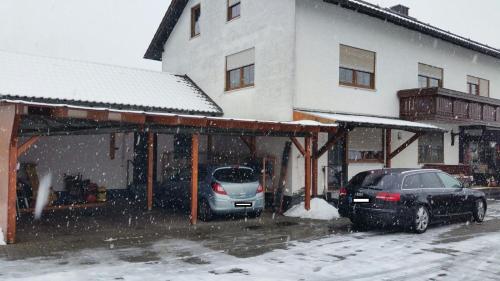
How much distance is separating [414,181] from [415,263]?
3.41 metres

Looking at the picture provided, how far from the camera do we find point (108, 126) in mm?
11977

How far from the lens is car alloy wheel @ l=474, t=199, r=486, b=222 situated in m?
12.4

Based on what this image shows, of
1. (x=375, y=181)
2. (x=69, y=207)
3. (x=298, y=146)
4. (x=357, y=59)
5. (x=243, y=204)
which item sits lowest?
(x=69, y=207)

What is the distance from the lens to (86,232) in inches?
426

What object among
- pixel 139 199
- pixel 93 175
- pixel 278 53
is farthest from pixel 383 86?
pixel 93 175

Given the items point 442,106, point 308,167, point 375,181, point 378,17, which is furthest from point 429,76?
point 375,181

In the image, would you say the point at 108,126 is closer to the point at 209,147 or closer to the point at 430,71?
the point at 209,147

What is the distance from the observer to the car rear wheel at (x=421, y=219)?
1055 centimetres

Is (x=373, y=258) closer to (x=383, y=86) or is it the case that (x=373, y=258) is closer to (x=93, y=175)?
(x=383, y=86)

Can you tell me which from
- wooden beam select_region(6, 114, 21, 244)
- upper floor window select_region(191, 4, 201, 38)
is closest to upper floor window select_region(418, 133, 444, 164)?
upper floor window select_region(191, 4, 201, 38)

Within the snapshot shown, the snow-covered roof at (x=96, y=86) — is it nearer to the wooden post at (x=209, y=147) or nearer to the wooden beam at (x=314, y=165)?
the wooden post at (x=209, y=147)

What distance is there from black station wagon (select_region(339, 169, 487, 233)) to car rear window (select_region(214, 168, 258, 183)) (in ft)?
8.53

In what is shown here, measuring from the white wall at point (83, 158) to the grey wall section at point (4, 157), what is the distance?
7.07 metres

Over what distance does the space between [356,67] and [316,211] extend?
5.55m
